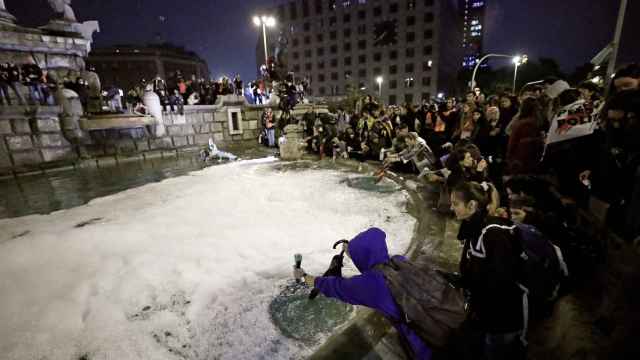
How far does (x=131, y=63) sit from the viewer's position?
2197 inches

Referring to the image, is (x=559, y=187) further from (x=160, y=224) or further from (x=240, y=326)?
(x=160, y=224)

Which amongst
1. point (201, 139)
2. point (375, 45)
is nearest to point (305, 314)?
point (201, 139)

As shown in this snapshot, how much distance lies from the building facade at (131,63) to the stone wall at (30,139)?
4829 centimetres

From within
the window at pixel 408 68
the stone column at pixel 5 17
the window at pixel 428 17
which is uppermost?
the window at pixel 428 17

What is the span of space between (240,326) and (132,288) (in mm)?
1851

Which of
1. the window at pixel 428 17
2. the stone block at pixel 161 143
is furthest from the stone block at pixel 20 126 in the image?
the window at pixel 428 17

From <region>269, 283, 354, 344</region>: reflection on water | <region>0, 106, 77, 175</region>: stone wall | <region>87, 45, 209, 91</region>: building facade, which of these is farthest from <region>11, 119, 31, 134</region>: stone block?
<region>87, 45, 209, 91</region>: building facade

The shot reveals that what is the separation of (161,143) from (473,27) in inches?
4726

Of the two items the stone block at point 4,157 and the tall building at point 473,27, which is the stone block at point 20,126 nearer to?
the stone block at point 4,157

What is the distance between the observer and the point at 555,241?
9.02 feet

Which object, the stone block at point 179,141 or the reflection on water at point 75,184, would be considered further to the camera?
the stone block at point 179,141

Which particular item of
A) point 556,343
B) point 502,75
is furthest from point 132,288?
point 502,75

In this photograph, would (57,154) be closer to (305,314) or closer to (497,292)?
(305,314)

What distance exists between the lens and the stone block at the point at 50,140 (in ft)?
37.4
